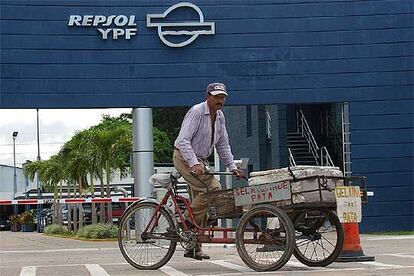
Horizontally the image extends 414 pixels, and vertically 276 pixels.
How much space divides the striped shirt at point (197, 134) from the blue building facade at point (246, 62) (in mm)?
10726

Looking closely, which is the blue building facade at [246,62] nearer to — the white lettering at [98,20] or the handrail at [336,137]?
the white lettering at [98,20]

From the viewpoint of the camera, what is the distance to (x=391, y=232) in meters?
20.3

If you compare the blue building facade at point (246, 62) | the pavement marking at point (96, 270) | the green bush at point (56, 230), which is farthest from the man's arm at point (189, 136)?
the green bush at point (56, 230)

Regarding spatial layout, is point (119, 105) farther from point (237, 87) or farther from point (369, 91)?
point (369, 91)

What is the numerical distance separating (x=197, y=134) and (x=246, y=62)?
37.2 ft

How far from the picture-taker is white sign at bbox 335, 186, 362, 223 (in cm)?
834

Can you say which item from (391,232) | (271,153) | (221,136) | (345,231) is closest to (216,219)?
(221,136)

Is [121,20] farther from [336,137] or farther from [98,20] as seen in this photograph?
[336,137]

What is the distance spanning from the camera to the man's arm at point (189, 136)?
28.0ft

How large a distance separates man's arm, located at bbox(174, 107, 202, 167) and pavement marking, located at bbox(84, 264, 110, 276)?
4.98 ft

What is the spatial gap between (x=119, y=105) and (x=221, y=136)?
34.8ft

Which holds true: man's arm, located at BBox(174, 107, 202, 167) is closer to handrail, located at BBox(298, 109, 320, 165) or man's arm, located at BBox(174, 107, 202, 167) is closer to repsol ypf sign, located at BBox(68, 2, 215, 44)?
repsol ypf sign, located at BBox(68, 2, 215, 44)

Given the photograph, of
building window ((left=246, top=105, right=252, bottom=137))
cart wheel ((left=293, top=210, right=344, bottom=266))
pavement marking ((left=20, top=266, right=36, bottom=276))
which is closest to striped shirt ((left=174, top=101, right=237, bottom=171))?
cart wheel ((left=293, top=210, right=344, bottom=266))

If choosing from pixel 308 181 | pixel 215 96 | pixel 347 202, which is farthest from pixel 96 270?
pixel 347 202
